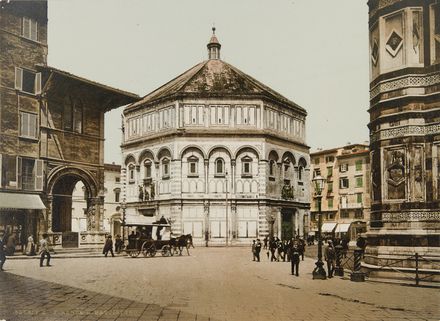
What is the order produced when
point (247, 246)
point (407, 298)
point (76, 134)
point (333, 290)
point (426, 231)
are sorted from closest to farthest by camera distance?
point (407, 298)
point (333, 290)
point (426, 231)
point (76, 134)
point (247, 246)

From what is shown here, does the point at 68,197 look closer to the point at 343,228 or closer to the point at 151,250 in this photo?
the point at 151,250

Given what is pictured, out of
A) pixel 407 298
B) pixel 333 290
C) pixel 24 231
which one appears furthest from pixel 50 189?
pixel 407 298

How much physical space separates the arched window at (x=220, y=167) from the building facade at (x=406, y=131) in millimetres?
31893

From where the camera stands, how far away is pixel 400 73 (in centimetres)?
1700

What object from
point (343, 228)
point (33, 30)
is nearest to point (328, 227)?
point (343, 228)

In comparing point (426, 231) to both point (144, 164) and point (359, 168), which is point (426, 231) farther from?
point (359, 168)

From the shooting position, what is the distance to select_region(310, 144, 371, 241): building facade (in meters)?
63.5

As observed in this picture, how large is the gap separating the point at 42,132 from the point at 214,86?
25296 millimetres

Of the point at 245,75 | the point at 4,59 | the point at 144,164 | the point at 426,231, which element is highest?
the point at 245,75

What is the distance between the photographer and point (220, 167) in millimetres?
49625

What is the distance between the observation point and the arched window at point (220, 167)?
49.3 metres

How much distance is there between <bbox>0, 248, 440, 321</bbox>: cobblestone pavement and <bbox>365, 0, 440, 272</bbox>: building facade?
1.84 meters

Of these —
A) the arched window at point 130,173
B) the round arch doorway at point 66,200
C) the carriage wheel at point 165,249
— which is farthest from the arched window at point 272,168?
the round arch doorway at point 66,200

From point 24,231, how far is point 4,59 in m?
9.18
